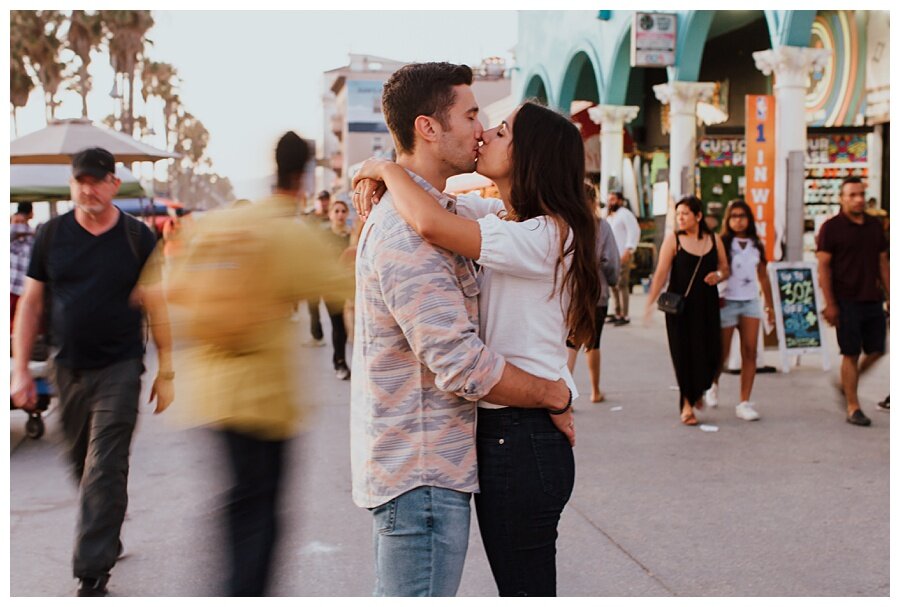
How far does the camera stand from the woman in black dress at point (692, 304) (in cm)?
732

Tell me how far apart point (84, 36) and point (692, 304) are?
33592 millimetres

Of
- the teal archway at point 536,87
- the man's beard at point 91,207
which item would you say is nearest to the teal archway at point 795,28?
the man's beard at point 91,207

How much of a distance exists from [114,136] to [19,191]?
10.6 ft

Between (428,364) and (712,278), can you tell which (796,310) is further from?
(428,364)

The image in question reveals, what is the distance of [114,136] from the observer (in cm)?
1258

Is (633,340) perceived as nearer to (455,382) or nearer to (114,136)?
(114,136)

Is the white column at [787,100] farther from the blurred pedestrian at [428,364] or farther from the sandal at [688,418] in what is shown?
the blurred pedestrian at [428,364]

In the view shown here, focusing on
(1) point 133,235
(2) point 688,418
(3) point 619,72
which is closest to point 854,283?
(2) point 688,418

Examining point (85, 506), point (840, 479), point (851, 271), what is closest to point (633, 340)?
point (851, 271)

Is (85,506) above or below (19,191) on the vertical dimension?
below

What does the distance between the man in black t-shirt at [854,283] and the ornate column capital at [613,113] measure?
11.8 metres

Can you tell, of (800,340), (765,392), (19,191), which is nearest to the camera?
(765,392)

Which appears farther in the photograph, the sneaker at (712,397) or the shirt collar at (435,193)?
the sneaker at (712,397)

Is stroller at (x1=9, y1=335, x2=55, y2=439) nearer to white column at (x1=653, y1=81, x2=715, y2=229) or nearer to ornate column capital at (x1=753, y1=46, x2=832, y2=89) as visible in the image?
ornate column capital at (x1=753, y1=46, x2=832, y2=89)
